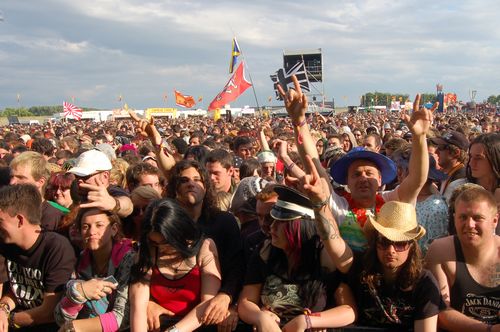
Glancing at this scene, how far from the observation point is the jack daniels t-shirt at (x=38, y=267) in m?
2.89

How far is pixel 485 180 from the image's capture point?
3674 millimetres

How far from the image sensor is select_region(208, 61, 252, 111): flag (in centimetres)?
1822

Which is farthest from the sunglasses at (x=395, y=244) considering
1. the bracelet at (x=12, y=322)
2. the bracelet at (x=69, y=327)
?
the bracelet at (x=12, y=322)

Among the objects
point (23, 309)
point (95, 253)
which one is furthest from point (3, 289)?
point (95, 253)

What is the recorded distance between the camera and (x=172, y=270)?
2.73 m

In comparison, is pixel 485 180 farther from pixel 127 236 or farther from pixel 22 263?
pixel 22 263

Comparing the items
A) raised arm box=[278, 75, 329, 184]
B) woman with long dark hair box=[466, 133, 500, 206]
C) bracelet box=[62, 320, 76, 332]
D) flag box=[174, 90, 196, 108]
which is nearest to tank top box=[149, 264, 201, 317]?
bracelet box=[62, 320, 76, 332]

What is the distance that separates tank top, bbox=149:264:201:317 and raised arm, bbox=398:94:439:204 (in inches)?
59.0

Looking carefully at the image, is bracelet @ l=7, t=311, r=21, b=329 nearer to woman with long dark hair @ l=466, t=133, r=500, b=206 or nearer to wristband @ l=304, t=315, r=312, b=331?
wristband @ l=304, t=315, r=312, b=331

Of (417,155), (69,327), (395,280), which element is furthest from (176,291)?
(417,155)

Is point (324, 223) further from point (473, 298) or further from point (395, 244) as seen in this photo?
point (473, 298)

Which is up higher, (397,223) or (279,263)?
(397,223)

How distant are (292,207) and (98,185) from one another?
1.79m

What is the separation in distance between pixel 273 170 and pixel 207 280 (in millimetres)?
3108
